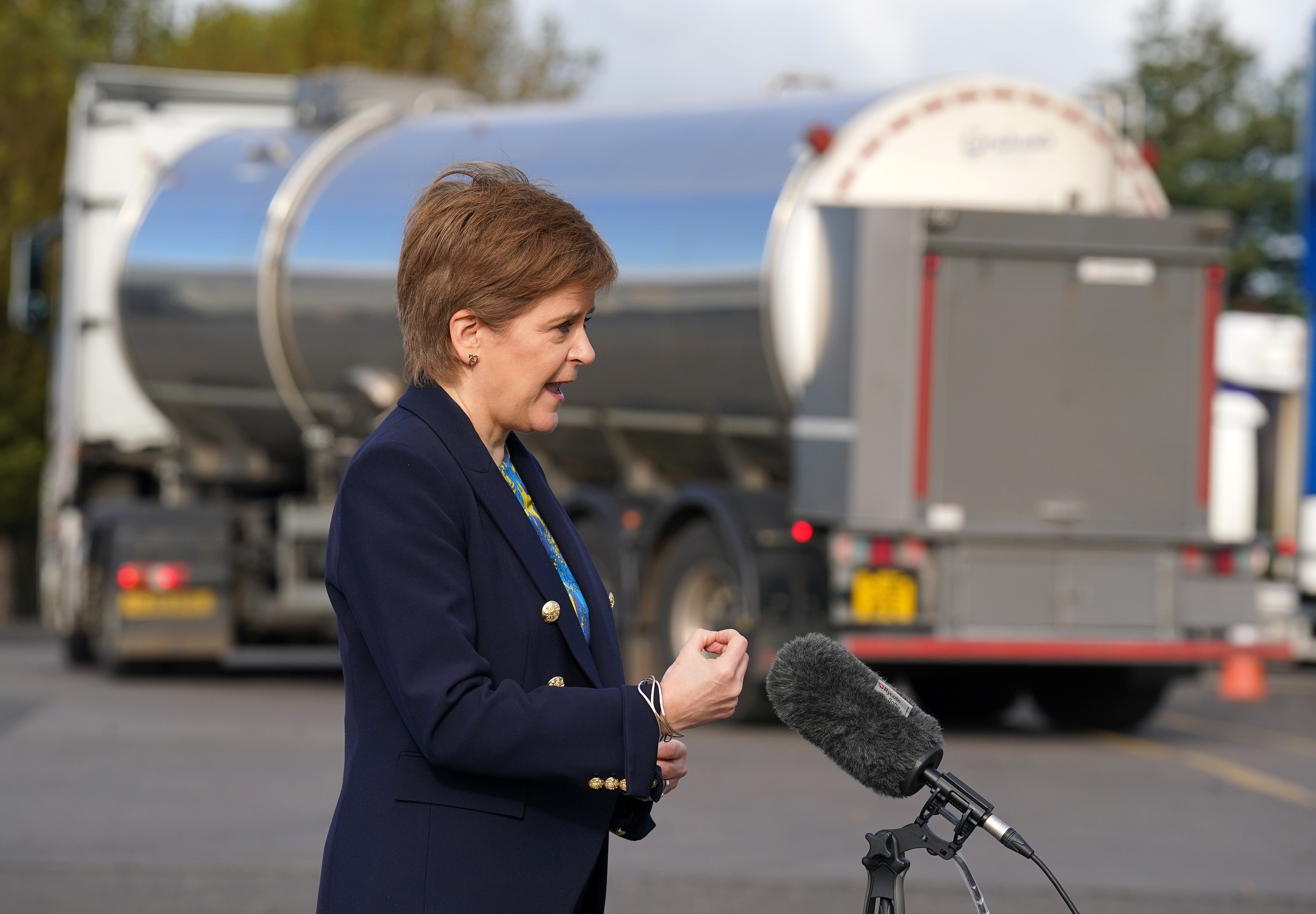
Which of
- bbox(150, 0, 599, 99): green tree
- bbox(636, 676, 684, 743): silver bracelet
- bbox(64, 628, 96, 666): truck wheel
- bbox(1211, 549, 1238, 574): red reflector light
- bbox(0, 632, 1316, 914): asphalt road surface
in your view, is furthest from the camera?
bbox(150, 0, 599, 99): green tree

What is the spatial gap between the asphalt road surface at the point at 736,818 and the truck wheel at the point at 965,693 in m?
0.50

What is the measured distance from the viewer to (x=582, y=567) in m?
3.13

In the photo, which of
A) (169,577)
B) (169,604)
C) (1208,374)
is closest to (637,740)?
(1208,374)

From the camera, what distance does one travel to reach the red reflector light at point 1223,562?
1191 cm

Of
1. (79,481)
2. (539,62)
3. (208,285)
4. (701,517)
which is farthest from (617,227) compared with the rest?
(539,62)

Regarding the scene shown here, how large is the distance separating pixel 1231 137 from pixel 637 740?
43272 mm

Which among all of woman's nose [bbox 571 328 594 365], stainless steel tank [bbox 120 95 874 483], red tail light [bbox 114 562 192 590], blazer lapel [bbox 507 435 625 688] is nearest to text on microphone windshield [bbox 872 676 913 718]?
blazer lapel [bbox 507 435 625 688]

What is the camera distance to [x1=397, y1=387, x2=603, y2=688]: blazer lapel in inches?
115

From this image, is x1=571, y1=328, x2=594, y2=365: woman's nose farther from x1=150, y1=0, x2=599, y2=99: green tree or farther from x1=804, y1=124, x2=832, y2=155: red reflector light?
x1=150, y1=0, x2=599, y2=99: green tree

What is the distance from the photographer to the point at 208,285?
1543 cm

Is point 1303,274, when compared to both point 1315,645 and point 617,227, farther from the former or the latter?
point 617,227

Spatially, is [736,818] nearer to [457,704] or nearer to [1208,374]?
[1208,374]

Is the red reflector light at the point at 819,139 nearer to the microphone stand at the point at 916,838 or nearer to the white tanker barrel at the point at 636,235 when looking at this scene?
the white tanker barrel at the point at 636,235

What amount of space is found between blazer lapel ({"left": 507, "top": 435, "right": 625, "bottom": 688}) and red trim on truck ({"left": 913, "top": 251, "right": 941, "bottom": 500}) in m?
8.26
